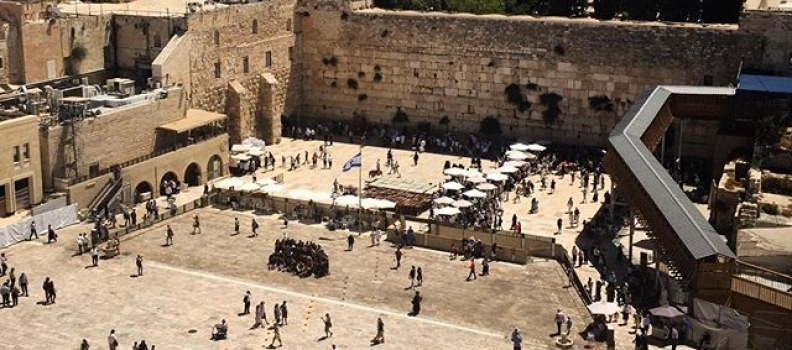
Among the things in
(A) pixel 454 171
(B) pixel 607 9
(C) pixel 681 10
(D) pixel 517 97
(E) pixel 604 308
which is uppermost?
(C) pixel 681 10

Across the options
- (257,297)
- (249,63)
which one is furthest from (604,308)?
(249,63)

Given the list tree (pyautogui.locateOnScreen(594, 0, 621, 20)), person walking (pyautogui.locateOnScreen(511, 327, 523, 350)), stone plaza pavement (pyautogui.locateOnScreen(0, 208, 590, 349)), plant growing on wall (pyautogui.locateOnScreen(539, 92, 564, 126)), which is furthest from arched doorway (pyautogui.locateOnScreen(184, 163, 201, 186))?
tree (pyautogui.locateOnScreen(594, 0, 621, 20))

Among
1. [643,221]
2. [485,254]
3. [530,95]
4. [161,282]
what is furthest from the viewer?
[530,95]

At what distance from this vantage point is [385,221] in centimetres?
4991

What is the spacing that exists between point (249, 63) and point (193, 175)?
31.9 ft

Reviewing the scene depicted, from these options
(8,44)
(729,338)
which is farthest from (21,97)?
(729,338)

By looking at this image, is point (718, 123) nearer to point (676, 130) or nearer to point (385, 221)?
point (676, 130)

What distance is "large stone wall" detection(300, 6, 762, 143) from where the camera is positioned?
59.2 m

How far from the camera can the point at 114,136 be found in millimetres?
52688

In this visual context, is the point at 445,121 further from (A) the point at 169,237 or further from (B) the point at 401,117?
(A) the point at 169,237

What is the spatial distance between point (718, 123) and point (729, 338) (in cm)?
2479

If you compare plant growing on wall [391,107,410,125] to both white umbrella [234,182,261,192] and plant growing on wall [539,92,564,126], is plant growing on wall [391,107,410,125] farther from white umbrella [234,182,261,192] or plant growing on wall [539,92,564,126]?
white umbrella [234,182,261,192]

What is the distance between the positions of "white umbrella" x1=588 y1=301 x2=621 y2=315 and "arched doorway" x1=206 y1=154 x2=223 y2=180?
25.2 metres

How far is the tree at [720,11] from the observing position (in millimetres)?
68125
